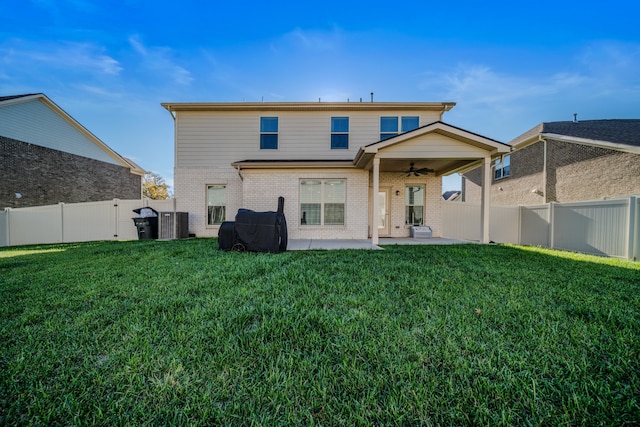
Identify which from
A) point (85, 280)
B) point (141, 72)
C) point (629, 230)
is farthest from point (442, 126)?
point (141, 72)

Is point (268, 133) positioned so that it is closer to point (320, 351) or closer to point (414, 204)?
point (414, 204)

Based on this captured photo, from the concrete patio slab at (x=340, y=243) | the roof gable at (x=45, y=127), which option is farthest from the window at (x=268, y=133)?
the roof gable at (x=45, y=127)

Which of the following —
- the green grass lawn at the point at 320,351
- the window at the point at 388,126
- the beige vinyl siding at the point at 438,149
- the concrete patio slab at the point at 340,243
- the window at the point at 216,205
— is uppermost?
the window at the point at 388,126

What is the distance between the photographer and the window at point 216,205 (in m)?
11.0

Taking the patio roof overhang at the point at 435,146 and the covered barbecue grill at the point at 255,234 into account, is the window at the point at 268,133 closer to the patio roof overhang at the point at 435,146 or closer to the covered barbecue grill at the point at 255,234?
the patio roof overhang at the point at 435,146

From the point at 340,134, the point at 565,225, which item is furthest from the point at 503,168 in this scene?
the point at 340,134

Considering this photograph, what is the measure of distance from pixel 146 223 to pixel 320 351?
35.4 feet

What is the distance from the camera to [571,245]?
326 inches

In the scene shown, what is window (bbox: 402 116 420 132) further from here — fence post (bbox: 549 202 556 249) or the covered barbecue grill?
the covered barbecue grill

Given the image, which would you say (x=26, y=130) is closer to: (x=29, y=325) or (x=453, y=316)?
(x=29, y=325)

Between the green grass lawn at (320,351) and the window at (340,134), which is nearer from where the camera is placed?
the green grass lawn at (320,351)

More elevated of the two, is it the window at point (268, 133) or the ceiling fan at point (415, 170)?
the window at point (268, 133)

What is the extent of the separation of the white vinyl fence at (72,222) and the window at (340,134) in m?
7.73

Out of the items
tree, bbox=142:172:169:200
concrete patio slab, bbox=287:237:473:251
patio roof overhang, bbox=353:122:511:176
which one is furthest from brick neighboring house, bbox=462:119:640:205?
tree, bbox=142:172:169:200
